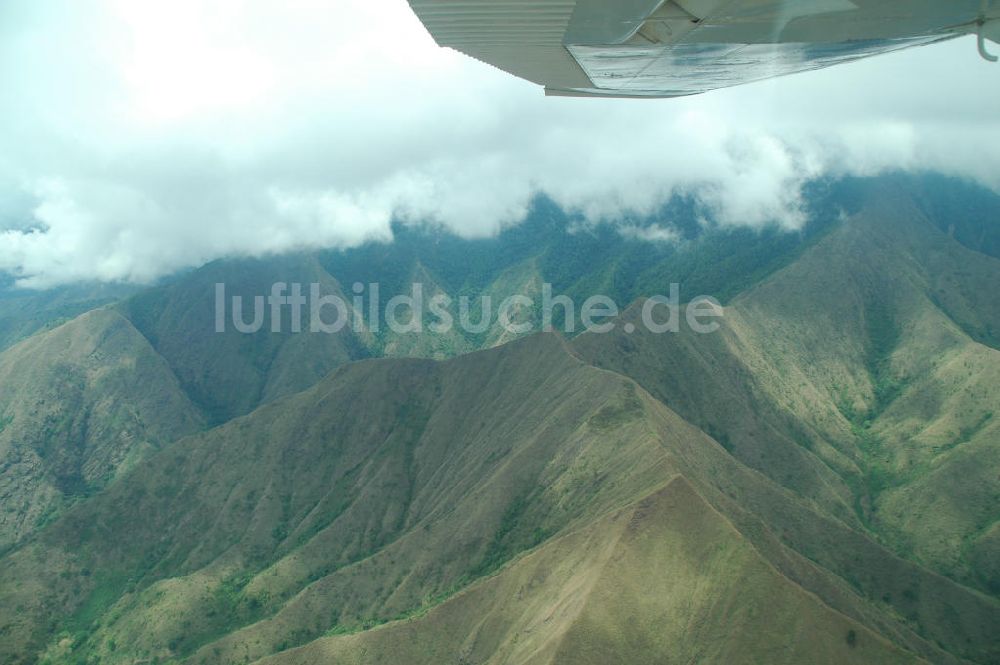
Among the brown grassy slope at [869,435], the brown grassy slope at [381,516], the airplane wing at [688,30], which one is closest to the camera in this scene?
the airplane wing at [688,30]

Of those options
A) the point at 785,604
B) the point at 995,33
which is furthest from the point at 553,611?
the point at 995,33

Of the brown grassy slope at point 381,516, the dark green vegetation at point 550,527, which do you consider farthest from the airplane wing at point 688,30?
the brown grassy slope at point 381,516

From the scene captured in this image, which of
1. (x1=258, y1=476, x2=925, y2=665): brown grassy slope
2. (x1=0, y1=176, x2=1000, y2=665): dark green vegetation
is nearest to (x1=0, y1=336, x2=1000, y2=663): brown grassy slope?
(x1=0, y1=176, x2=1000, y2=665): dark green vegetation

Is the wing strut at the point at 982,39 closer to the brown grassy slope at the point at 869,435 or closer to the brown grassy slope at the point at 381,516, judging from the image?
the brown grassy slope at the point at 381,516

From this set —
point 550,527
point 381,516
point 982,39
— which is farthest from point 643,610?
point 381,516

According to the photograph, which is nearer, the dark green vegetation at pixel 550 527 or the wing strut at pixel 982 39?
the wing strut at pixel 982 39

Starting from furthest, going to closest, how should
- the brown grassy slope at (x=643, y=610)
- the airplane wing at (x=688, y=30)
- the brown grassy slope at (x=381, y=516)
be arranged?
the brown grassy slope at (x=381, y=516) < the brown grassy slope at (x=643, y=610) < the airplane wing at (x=688, y=30)

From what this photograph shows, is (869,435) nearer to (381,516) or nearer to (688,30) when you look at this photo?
(381,516)
